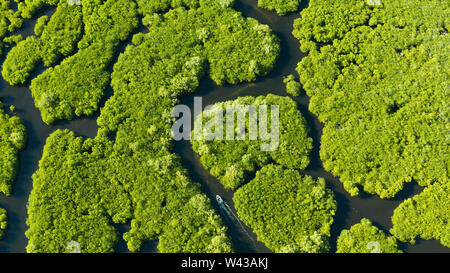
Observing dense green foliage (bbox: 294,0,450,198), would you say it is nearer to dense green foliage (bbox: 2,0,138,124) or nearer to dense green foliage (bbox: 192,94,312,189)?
dense green foliage (bbox: 192,94,312,189)

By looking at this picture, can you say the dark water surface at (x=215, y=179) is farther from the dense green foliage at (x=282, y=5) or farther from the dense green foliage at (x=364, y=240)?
the dense green foliage at (x=364, y=240)

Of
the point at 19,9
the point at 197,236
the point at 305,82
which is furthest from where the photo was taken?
the point at 19,9

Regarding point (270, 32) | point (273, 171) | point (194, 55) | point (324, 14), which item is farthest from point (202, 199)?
point (324, 14)

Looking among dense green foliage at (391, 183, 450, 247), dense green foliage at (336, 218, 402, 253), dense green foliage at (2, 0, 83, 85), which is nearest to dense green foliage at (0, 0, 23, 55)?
dense green foliage at (2, 0, 83, 85)

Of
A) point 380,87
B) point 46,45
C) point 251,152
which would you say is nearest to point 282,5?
point 380,87

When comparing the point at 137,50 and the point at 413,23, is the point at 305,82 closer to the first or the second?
the point at 413,23
